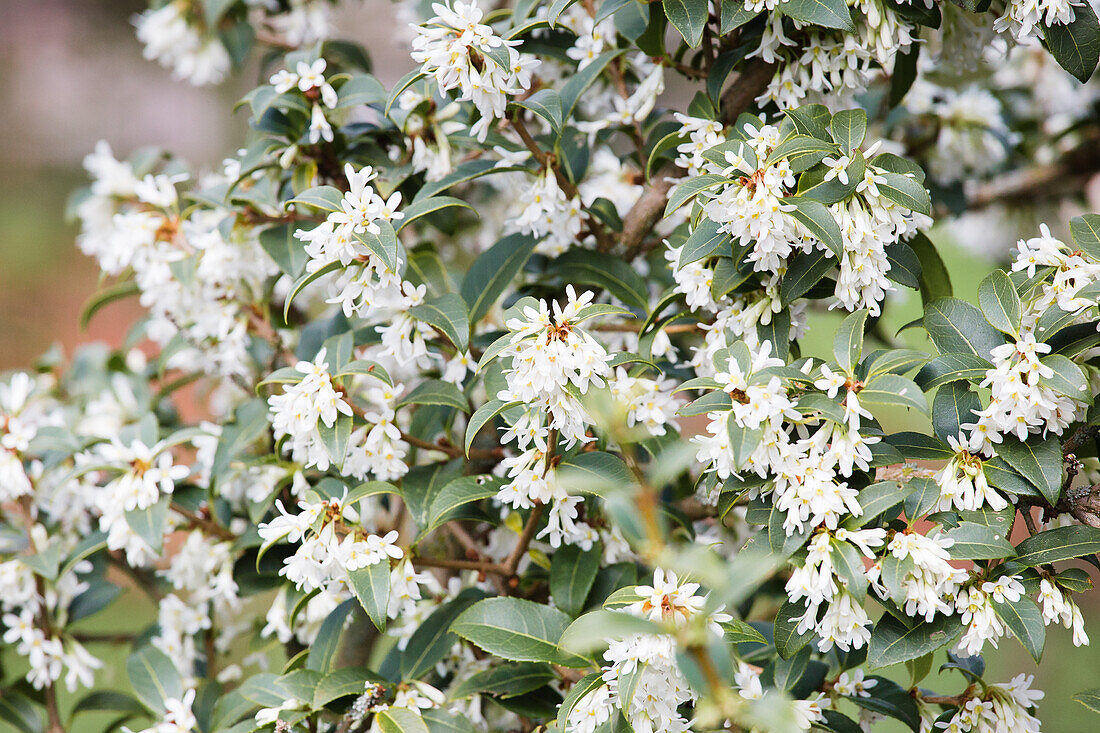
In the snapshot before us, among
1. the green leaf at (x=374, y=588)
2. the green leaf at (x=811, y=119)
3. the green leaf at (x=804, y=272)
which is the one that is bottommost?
the green leaf at (x=374, y=588)

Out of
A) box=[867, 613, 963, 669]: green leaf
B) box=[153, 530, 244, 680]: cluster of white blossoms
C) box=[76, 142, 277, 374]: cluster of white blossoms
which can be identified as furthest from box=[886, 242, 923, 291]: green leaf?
box=[153, 530, 244, 680]: cluster of white blossoms

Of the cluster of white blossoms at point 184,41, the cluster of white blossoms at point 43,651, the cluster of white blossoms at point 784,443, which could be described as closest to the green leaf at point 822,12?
the cluster of white blossoms at point 784,443

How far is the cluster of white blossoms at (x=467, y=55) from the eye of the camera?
0.81 meters

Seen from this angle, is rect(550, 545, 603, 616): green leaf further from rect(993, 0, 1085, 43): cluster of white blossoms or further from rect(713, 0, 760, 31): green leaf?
rect(993, 0, 1085, 43): cluster of white blossoms

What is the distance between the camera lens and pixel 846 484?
755mm

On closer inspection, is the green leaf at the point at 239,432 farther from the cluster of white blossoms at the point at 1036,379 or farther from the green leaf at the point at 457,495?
the cluster of white blossoms at the point at 1036,379

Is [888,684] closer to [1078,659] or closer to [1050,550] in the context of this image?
[1050,550]

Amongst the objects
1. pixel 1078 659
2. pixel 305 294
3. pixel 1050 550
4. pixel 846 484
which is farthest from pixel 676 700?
pixel 1078 659

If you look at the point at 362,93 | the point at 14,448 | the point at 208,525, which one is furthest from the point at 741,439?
the point at 14,448

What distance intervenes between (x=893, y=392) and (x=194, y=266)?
86cm

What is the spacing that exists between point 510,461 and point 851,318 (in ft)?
1.13

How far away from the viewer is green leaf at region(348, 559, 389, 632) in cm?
80

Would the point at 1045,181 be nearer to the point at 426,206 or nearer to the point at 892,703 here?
the point at 892,703

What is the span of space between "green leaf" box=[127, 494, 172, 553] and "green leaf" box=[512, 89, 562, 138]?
632 mm
